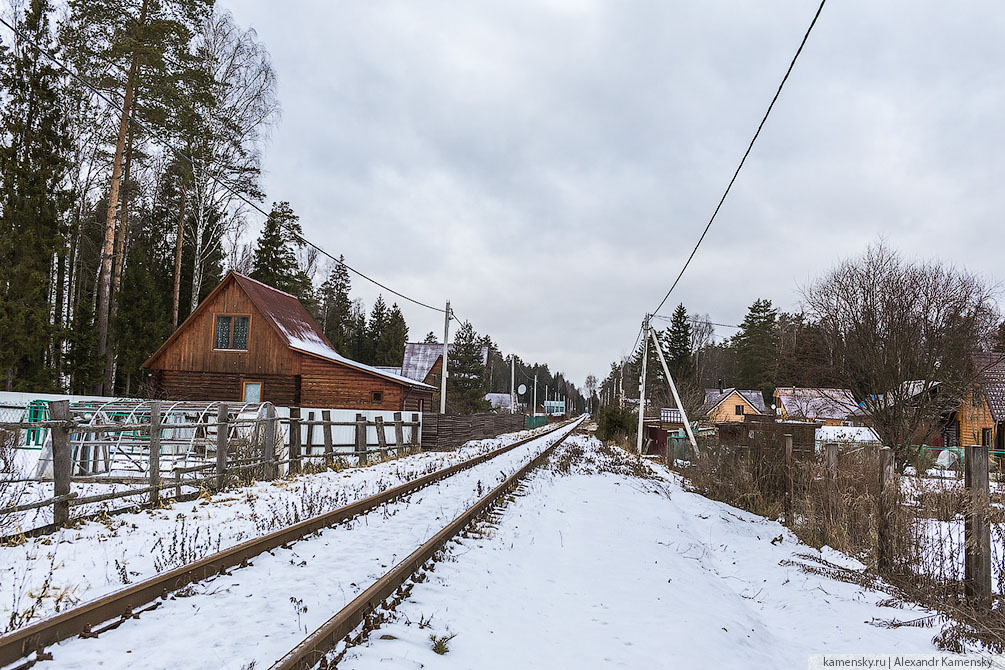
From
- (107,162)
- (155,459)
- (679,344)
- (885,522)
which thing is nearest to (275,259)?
(107,162)

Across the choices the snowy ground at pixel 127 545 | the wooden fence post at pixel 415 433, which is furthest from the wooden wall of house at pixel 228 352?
the snowy ground at pixel 127 545

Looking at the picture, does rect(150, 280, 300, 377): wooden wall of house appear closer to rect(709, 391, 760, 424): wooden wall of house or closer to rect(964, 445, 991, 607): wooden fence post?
rect(964, 445, 991, 607): wooden fence post

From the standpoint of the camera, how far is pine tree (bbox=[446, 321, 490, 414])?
4916 cm

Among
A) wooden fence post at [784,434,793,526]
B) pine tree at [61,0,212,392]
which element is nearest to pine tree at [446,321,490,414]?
pine tree at [61,0,212,392]

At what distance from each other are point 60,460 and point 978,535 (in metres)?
10.1

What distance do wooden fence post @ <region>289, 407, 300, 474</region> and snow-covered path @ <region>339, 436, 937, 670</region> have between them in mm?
5572

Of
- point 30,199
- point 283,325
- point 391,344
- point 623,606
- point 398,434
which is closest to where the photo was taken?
point 623,606

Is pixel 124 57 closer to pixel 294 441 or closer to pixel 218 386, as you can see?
pixel 218 386

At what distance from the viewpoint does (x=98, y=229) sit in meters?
35.4

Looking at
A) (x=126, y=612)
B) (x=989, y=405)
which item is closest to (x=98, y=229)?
(x=126, y=612)

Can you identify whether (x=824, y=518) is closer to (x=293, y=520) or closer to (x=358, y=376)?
(x=293, y=520)

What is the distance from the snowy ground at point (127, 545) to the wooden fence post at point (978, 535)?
7631 millimetres

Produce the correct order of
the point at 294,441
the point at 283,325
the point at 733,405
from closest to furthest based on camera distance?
the point at 294,441 < the point at 283,325 < the point at 733,405

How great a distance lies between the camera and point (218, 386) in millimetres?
28031
